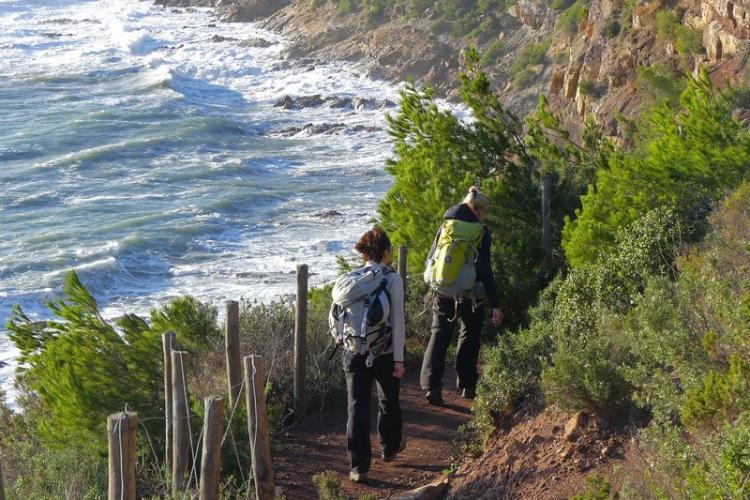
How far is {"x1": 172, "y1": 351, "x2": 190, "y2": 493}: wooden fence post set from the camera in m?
5.88

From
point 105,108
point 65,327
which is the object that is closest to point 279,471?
point 65,327

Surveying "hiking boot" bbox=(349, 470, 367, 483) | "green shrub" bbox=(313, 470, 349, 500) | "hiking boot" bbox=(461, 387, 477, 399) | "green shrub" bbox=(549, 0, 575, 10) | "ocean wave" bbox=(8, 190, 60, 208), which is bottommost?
"ocean wave" bbox=(8, 190, 60, 208)

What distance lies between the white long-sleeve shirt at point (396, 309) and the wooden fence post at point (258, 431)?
0.77 metres

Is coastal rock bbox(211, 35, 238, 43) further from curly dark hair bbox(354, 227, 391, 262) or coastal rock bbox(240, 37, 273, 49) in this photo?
curly dark hair bbox(354, 227, 391, 262)

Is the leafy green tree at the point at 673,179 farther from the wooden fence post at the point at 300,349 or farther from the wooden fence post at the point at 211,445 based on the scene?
the wooden fence post at the point at 211,445

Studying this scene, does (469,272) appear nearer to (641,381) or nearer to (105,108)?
(641,381)

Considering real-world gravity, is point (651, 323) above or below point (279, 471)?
above

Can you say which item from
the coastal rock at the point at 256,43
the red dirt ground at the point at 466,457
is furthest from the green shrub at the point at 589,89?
the coastal rock at the point at 256,43

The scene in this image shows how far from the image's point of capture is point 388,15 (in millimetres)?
48562

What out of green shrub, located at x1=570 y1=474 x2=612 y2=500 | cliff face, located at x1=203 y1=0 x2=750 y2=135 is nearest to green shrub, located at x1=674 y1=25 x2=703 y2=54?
Answer: cliff face, located at x1=203 y1=0 x2=750 y2=135

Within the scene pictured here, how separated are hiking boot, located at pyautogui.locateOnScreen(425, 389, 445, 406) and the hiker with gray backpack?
120 cm

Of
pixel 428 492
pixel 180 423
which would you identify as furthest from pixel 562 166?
pixel 180 423

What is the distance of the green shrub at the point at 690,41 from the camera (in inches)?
1014

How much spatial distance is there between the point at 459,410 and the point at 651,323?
6.54ft
